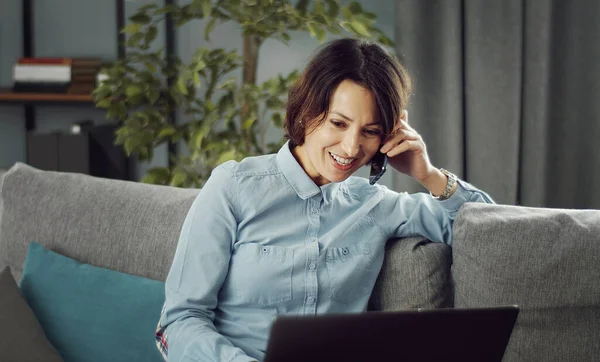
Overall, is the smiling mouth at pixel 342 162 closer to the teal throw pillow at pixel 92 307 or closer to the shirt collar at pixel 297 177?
the shirt collar at pixel 297 177

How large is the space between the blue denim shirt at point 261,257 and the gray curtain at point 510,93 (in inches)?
57.1

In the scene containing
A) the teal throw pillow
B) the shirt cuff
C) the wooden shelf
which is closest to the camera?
the shirt cuff

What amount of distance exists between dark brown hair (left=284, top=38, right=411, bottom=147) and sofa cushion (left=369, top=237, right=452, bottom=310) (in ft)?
0.90

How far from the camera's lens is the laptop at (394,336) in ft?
2.95

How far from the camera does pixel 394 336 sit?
940 millimetres

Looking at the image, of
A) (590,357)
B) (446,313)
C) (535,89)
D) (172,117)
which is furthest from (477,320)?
(172,117)

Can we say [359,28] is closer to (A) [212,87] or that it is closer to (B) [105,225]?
(A) [212,87]

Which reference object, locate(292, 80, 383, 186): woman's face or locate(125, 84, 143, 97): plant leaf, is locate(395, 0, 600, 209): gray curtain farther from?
locate(292, 80, 383, 186): woman's face

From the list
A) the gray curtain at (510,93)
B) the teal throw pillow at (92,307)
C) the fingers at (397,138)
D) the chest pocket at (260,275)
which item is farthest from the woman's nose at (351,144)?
the gray curtain at (510,93)

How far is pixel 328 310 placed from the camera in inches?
55.9

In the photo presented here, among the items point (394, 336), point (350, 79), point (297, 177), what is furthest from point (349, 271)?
point (394, 336)

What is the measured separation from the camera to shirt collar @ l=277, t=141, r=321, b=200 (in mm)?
1433

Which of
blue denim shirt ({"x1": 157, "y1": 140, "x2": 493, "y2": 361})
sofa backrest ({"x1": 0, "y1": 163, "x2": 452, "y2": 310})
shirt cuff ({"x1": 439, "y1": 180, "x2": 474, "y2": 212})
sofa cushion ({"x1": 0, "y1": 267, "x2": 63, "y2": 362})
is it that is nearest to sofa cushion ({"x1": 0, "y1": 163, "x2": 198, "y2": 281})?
sofa backrest ({"x1": 0, "y1": 163, "x2": 452, "y2": 310})

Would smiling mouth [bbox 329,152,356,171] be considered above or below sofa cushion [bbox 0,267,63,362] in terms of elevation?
above
